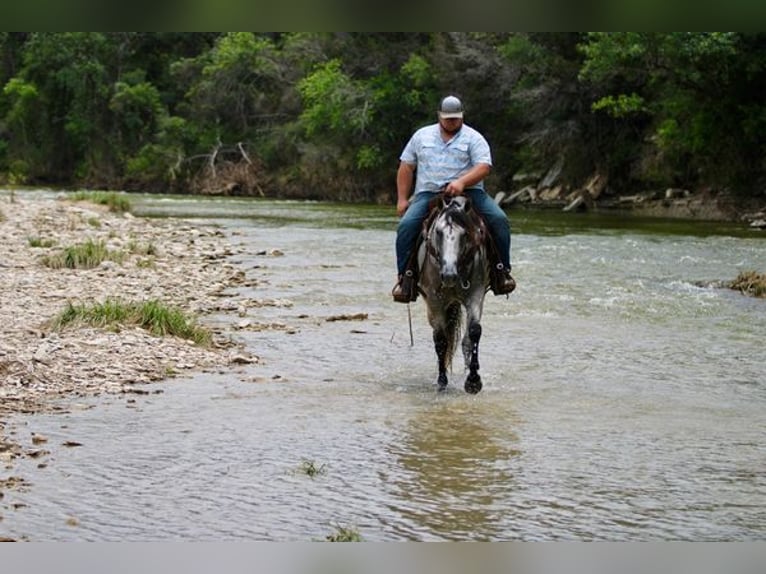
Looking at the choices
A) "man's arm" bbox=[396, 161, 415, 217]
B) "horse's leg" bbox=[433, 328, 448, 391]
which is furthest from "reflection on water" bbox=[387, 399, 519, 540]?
"man's arm" bbox=[396, 161, 415, 217]

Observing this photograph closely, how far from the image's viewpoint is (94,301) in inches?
489

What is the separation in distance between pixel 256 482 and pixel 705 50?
2797 cm

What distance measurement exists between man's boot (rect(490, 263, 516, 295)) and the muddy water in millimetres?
845

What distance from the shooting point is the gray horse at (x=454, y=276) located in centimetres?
890

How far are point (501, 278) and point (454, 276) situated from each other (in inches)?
34.0

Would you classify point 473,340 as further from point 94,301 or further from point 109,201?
point 109,201

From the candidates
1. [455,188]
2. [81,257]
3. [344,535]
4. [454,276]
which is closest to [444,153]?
[455,188]

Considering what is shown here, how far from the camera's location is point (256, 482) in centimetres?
641

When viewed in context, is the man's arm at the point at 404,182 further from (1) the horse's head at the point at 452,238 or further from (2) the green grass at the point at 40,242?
Result: (2) the green grass at the point at 40,242

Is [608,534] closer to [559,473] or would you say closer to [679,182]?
[559,473]

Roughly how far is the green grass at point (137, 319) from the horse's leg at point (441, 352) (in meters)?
2.55

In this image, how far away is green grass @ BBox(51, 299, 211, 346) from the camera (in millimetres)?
10805

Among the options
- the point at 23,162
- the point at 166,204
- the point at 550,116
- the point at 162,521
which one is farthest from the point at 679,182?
the point at 23,162
